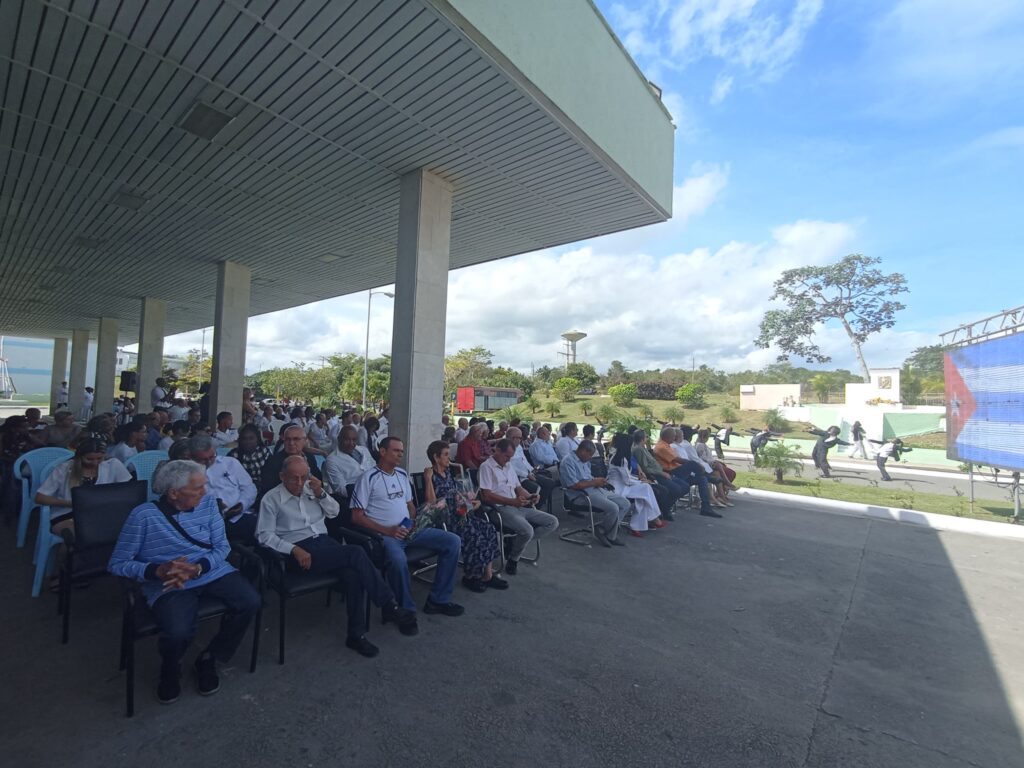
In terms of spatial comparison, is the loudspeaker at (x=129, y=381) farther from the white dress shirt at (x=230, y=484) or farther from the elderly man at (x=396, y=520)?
the elderly man at (x=396, y=520)

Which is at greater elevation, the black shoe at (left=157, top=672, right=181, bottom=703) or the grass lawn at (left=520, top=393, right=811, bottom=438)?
the grass lawn at (left=520, top=393, right=811, bottom=438)

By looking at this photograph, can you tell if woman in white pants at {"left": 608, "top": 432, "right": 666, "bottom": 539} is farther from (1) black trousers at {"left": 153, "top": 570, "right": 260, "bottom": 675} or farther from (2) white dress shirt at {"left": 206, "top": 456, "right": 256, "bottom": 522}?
(1) black trousers at {"left": 153, "top": 570, "right": 260, "bottom": 675}

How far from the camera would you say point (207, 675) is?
2637mm

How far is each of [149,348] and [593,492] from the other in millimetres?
16058

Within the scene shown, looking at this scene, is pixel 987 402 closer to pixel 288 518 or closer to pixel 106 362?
pixel 288 518

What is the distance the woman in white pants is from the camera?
243 inches

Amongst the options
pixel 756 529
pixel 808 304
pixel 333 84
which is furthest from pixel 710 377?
pixel 333 84

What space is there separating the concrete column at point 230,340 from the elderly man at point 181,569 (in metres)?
8.94

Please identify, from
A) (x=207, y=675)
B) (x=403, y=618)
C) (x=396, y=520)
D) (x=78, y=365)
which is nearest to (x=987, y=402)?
(x=396, y=520)

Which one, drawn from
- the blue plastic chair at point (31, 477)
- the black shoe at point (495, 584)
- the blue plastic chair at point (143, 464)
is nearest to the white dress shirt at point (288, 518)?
the black shoe at point (495, 584)

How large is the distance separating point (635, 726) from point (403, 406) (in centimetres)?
501

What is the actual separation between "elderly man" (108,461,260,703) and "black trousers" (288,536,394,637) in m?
0.43

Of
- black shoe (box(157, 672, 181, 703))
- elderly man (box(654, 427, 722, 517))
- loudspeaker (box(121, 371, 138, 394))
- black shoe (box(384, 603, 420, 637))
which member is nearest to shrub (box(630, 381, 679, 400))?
loudspeaker (box(121, 371, 138, 394))

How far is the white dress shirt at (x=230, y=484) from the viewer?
3.95 meters
